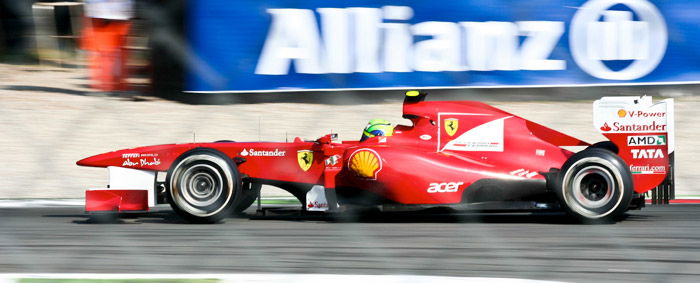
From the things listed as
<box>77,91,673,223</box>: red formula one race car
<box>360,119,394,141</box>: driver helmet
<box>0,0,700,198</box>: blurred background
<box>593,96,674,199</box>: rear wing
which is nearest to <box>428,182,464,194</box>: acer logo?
<box>77,91,673,223</box>: red formula one race car

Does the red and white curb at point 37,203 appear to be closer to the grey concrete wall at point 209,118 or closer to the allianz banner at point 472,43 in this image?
the grey concrete wall at point 209,118

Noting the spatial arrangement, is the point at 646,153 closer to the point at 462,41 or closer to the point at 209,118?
the point at 462,41

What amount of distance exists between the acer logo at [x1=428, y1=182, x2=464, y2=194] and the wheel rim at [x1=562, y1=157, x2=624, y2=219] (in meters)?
0.72

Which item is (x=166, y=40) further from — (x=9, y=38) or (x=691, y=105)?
(x=691, y=105)

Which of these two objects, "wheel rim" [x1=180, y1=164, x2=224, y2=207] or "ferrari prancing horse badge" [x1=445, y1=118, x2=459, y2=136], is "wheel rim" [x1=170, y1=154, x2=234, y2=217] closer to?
"wheel rim" [x1=180, y1=164, x2=224, y2=207]

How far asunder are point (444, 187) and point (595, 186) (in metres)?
1.01

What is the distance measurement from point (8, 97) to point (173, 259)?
287 inches

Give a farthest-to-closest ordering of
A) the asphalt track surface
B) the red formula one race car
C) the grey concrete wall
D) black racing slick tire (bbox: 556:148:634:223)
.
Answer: the grey concrete wall, the red formula one race car, black racing slick tire (bbox: 556:148:634:223), the asphalt track surface

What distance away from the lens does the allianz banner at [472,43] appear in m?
11.0

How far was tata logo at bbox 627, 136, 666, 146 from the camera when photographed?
665 cm

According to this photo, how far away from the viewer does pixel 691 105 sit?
36.6 ft

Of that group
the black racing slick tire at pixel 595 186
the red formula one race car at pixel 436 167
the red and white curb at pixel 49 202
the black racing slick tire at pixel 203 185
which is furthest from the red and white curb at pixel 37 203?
the black racing slick tire at pixel 595 186

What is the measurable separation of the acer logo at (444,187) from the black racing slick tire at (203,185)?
4.51 ft

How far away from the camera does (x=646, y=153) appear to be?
21.9ft
